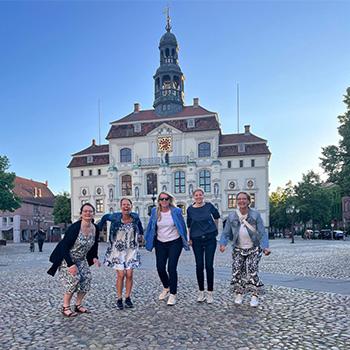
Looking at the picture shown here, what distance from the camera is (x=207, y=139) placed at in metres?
60.0

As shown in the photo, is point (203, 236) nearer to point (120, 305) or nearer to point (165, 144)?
point (120, 305)

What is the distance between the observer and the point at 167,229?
7.25 meters

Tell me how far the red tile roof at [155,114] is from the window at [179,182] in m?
7.95

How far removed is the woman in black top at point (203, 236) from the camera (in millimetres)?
7336

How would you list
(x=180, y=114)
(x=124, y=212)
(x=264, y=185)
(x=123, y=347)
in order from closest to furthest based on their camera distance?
1. (x=123, y=347)
2. (x=124, y=212)
3. (x=264, y=185)
4. (x=180, y=114)

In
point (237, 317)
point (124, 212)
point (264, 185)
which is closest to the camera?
point (237, 317)

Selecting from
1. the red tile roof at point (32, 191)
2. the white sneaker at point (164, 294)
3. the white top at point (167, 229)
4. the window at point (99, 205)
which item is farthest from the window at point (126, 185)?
the white top at point (167, 229)

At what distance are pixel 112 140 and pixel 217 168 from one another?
51.1 ft

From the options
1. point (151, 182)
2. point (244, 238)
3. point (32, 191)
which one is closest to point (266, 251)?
point (244, 238)

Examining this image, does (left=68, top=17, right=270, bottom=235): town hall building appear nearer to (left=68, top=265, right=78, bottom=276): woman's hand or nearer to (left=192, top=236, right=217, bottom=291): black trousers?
(left=192, top=236, right=217, bottom=291): black trousers

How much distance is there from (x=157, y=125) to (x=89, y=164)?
1182cm

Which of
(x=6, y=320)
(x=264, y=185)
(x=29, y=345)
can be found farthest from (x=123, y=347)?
(x=264, y=185)

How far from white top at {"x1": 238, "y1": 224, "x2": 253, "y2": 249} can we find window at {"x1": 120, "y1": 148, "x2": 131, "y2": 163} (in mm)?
55988

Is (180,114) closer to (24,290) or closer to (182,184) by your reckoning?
(182,184)
